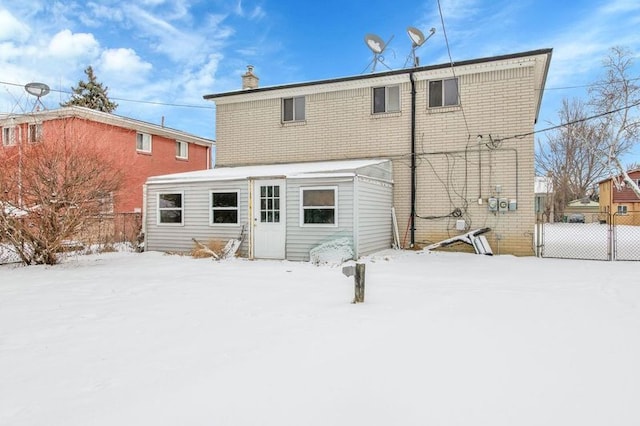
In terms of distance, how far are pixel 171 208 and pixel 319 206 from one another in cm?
523

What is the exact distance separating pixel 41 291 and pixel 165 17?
542 inches

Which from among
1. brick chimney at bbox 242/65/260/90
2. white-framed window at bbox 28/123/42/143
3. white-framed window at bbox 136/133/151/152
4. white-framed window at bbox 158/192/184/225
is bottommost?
white-framed window at bbox 158/192/184/225

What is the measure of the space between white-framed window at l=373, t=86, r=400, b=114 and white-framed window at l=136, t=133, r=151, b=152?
43.5 feet

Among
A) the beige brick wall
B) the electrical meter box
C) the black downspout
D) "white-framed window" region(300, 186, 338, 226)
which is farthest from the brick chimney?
the electrical meter box

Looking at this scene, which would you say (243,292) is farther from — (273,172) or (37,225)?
(37,225)

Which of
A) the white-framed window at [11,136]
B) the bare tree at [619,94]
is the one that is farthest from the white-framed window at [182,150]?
the bare tree at [619,94]

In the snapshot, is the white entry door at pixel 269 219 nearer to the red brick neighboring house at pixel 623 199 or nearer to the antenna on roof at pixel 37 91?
the antenna on roof at pixel 37 91

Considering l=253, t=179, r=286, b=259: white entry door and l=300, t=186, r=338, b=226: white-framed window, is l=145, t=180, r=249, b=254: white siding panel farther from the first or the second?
l=300, t=186, r=338, b=226: white-framed window

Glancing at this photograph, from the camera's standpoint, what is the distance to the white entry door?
458 inches

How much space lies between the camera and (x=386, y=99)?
537 inches

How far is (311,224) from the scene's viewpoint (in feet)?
37.2

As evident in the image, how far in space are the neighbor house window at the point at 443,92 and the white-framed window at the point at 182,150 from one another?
15.8 m

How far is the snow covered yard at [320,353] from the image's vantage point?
2.88 meters

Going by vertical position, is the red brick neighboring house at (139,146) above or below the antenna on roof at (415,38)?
below
